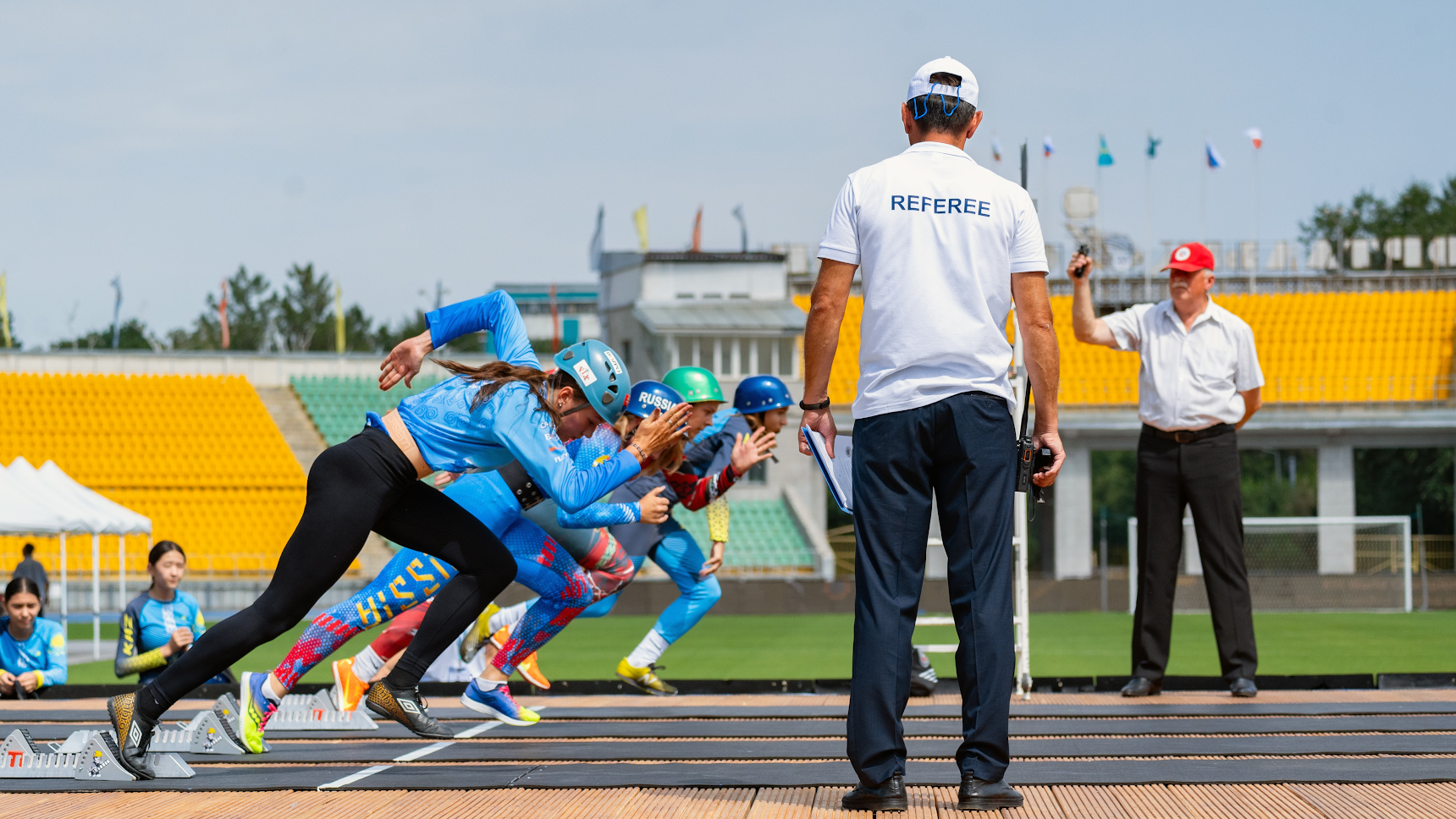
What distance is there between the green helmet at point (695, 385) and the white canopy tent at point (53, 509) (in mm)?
10779

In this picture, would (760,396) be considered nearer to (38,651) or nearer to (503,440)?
(503,440)

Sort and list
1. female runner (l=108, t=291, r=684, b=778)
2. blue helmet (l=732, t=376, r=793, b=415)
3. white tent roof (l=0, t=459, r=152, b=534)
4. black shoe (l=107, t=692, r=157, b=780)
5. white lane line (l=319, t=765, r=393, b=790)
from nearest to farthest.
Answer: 1. white lane line (l=319, t=765, r=393, b=790)
2. black shoe (l=107, t=692, r=157, b=780)
3. female runner (l=108, t=291, r=684, b=778)
4. blue helmet (l=732, t=376, r=793, b=415)
5. white tent roof (l=0, t=459, r=152, b=534)

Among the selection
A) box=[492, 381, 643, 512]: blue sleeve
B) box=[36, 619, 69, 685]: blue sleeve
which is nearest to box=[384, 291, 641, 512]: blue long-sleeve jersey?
box=[492, 381, 643, 512]: blue sleeve

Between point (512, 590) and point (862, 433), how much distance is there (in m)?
20.4

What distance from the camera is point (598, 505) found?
6.28m

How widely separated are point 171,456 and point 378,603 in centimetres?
3014

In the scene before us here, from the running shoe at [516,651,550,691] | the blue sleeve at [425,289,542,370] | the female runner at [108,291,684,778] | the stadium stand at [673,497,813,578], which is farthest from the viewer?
the stadium stand at [673,497,813,578]

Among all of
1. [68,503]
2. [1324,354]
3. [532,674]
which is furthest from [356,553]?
[1324,354]

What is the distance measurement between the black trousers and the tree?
80.2m

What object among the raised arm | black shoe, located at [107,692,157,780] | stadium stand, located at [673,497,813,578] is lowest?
stadium stand, located at [673,497,813,578]

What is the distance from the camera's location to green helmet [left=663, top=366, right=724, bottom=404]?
290 inches

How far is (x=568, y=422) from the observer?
5.14 m

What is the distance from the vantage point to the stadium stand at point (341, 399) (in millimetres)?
35625

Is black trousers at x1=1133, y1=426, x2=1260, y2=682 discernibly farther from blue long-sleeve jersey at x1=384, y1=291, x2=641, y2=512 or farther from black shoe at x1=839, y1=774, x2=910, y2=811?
black shoe at x1=839, y1=774, x2=910, y2=811
